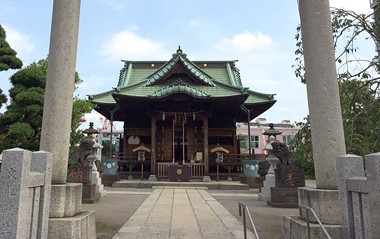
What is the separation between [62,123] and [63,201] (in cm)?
124

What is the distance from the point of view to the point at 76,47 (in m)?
4.84

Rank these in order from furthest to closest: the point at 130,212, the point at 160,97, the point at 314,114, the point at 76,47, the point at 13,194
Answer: the point at 160,97
the point at 130,212
the point at 76,47
the point at 314,114
the point at 13,194

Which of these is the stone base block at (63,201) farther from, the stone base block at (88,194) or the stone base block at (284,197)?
the stone base block at (284,197)

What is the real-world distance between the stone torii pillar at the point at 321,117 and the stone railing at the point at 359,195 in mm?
406

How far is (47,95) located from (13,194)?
7.00 ft

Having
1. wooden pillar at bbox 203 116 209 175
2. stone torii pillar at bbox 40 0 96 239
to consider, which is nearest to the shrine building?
wooden pillar at bbox 203 116 209 175

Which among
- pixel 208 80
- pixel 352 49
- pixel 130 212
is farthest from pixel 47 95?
pixel 208 80

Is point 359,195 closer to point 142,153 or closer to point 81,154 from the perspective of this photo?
point 81,154

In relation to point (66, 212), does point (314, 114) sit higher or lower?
higher

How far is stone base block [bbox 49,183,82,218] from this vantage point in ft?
13.0

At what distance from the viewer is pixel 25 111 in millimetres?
8164

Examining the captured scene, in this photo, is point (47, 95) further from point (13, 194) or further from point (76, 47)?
point (13, 194)

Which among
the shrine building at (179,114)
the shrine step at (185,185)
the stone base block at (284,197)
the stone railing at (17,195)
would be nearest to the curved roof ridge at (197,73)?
the shrine building at (179,114)

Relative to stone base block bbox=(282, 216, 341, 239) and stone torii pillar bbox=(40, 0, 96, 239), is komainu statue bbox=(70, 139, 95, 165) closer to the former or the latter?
stone torii pillar bbox=(40, 0, 96, 239)
